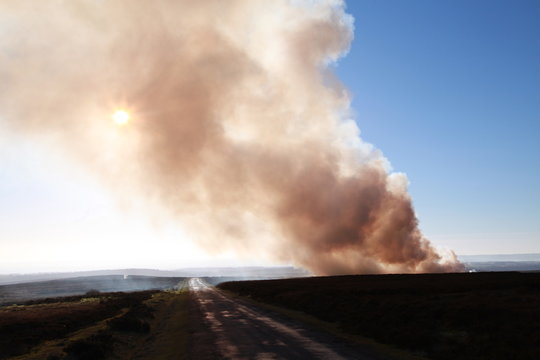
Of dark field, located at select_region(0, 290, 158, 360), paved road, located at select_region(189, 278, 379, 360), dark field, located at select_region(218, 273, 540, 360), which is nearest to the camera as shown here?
paved road, located at select_region(189, 278, 379, 360)

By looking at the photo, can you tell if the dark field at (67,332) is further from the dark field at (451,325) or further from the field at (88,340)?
the dark field at (451,325)

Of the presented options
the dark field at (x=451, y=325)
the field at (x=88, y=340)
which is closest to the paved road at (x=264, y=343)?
the field at (x=88, y=340)

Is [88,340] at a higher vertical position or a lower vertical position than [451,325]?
lower

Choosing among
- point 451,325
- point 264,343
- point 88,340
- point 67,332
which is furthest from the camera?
point 67,332

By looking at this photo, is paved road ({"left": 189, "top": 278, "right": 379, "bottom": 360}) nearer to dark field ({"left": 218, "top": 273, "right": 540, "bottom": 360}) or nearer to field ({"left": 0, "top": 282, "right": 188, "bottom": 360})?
field ({"left": 0, "top": 282, "right": 188, "bottom": 360})

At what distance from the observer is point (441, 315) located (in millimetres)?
24859

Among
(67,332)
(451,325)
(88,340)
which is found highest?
(451,325)

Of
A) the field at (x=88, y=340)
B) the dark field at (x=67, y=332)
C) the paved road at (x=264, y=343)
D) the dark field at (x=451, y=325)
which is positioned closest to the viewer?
the paved road at (x=264, y=343)

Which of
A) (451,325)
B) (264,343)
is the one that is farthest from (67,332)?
(451,325)

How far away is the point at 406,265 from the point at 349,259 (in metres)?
14.3

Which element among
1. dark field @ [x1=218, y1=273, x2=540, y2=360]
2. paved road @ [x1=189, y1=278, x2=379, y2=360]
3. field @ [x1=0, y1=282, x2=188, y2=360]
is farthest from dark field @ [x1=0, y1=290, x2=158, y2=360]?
dark field @ [x1=218, y1=273, x2=540, y2=360]

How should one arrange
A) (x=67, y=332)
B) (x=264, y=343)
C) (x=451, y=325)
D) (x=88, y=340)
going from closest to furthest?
(x=264, y=343) → (x=88, y=340) → (x=451, y=325) → (x=67, y=332)

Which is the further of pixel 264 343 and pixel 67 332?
pixel 67 332

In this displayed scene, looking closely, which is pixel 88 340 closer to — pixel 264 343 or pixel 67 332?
pixel 67 332
